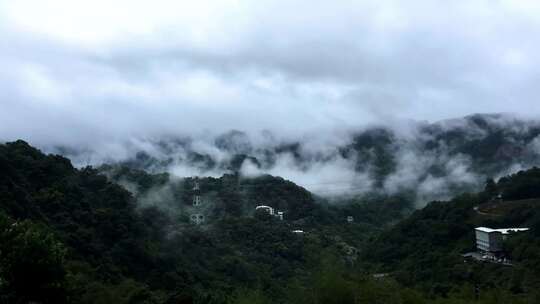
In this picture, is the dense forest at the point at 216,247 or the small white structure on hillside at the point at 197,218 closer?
the dense forest at the point at 216,247

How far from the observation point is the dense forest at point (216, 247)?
26.2 meters

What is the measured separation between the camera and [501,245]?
50875mm

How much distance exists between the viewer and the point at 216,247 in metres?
68.5

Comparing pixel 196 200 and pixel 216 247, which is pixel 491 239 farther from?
pixel 196 200

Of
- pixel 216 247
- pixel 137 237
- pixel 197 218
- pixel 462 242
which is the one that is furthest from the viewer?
pixel 197 218

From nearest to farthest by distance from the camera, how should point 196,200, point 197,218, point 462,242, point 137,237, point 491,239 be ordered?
point 491,239 → point 137,237 → point 462,242 → point 197,218 → point 196,200

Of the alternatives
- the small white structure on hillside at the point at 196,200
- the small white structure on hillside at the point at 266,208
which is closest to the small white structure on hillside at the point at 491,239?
the small white structure on hillside at the point at 266,208

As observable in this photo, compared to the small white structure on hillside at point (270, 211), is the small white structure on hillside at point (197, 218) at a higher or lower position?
lower

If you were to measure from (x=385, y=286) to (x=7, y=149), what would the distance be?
39.1 m

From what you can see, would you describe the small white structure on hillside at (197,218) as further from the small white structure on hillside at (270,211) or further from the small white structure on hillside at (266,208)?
the small white structure on hillside at (266,208)

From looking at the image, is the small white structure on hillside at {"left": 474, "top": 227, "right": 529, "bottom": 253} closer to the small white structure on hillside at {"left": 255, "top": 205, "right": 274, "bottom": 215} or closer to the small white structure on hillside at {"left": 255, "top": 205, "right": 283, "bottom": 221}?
the small white structure on hillside at {"left": 255, "top": 205, "right": 283, "bottom": 221}

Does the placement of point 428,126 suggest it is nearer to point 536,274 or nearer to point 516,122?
point 516,122

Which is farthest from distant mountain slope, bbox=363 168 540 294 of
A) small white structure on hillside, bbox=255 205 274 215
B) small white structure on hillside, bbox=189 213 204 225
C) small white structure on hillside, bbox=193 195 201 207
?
small white structure on hillside, bbox=193 195 201 207

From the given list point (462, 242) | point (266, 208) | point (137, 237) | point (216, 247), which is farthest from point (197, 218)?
point (462, 242)
